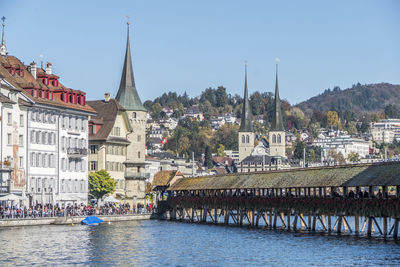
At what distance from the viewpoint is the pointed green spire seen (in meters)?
142

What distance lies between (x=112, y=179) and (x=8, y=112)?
2917 cm

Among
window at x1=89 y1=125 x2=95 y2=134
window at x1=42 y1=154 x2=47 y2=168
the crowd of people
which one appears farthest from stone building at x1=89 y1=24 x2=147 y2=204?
window at x1=42 y1=154 x2=47 y2=168

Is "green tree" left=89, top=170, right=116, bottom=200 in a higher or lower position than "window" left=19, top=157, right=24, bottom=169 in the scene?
lower

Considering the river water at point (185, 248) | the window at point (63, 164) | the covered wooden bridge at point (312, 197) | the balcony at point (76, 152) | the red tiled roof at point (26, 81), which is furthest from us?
the balcony at point (76, 152)

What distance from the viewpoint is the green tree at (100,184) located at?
397ft

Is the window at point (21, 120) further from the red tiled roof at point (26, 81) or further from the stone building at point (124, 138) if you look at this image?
the stone building at point (124, 138)

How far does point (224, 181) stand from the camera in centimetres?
10081

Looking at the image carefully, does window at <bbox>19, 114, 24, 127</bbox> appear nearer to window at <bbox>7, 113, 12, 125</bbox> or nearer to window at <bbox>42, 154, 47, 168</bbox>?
window at <bbox>7, 113, 12, 125</bbox>

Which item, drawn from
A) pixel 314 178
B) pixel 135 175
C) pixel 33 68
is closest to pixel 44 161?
pixel 33 68

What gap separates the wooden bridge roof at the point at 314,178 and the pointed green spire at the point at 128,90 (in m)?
35.9

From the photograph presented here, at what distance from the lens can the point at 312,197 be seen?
3125 inches

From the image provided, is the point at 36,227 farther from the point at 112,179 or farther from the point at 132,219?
the point at 112,179

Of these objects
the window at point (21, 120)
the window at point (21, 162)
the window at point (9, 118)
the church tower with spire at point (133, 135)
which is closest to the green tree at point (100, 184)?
the church tower with spire at point (133, 135)

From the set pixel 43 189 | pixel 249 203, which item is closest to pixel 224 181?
pixel 249 203
